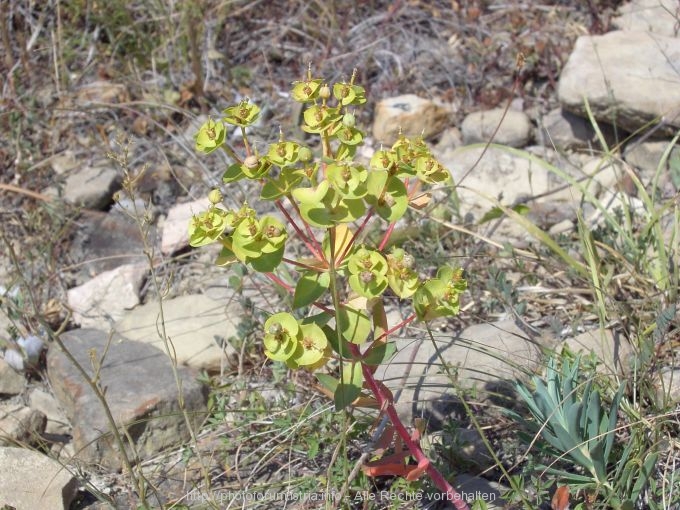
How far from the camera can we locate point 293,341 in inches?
72.0

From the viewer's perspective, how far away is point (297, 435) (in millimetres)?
2586

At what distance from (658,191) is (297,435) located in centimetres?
202

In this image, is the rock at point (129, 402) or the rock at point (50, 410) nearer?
the rock at point (129, 402)

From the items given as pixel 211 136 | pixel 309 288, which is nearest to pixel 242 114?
pixel 211 136

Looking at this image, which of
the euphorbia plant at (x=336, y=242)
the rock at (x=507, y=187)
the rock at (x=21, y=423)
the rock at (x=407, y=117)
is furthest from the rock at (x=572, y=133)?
the rock at (x=21, y=423)

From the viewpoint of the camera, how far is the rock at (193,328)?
3072mm

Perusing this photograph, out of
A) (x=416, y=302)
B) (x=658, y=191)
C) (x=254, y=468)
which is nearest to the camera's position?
(x=416, y=302)

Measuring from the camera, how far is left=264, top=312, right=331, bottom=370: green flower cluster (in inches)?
70.9

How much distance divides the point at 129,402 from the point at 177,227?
121 centimetres

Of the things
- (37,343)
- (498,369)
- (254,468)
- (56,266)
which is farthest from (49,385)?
(498,369)

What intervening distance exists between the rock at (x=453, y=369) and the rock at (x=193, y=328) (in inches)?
27.7

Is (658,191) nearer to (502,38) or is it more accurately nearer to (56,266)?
(502,38)

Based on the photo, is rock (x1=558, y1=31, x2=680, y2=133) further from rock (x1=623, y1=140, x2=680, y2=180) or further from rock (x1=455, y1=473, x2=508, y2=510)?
rock (x1=455, y1=473, x2=508, y2=510)

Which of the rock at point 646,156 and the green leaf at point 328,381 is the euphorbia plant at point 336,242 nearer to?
the green leaf at point 328,381
